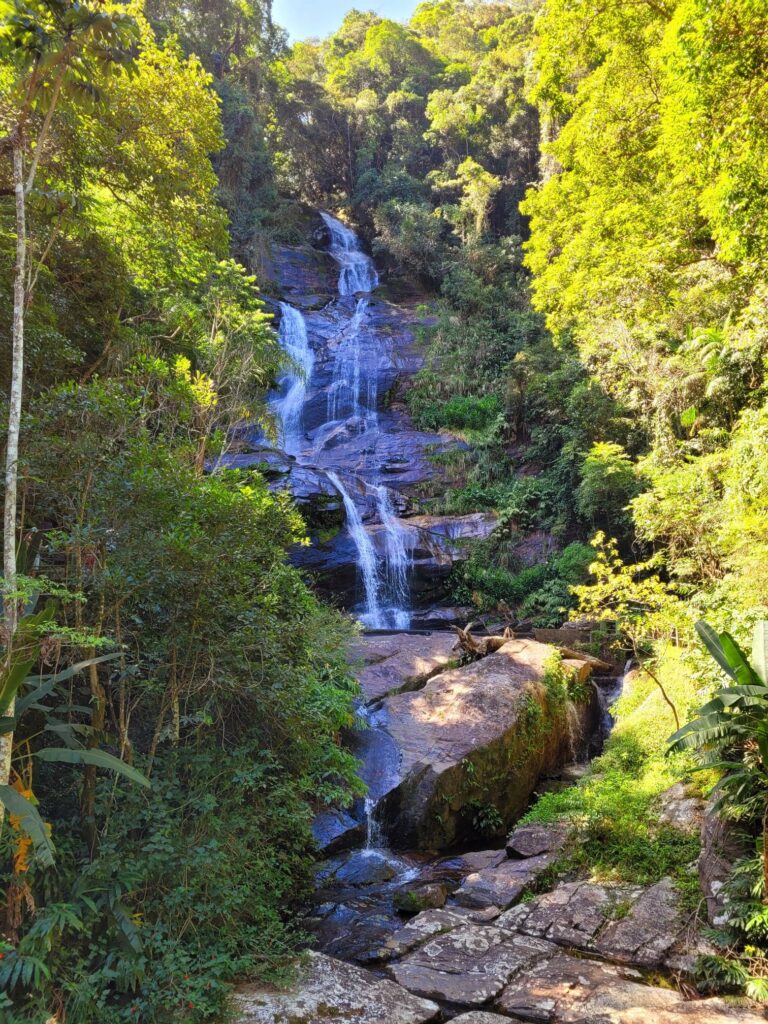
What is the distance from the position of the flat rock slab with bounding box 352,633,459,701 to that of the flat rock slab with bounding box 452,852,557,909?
377 centimetres

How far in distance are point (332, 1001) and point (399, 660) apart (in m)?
7.54

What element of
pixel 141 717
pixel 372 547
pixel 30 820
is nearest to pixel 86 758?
pixel 30 820

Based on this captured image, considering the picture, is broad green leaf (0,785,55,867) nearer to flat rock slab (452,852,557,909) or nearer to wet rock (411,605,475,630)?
flat rock slab (452,852,557,909)

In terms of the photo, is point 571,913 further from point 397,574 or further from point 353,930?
point 397,574

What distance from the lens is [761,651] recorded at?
5.14 m

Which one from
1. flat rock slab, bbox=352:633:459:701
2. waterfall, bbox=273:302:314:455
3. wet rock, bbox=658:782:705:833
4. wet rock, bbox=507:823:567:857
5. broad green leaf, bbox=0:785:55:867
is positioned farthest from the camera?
waterfall, bbox=273:302:314:455

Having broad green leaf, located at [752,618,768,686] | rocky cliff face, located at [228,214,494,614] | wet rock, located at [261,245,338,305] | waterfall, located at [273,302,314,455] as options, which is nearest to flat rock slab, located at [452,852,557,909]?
broad green leaf, located at [752,618,768,686]

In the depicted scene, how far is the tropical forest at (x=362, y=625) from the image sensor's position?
406cm

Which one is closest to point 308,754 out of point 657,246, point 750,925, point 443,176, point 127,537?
point 127,537

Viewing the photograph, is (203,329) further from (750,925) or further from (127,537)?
(750,925)

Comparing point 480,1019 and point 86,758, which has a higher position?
point 86,758

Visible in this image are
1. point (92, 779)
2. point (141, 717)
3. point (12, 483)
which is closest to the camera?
point (12, 483)

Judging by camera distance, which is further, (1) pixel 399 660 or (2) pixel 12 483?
(1) pixel 399 660

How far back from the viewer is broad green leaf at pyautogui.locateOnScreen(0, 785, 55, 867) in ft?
10.4
